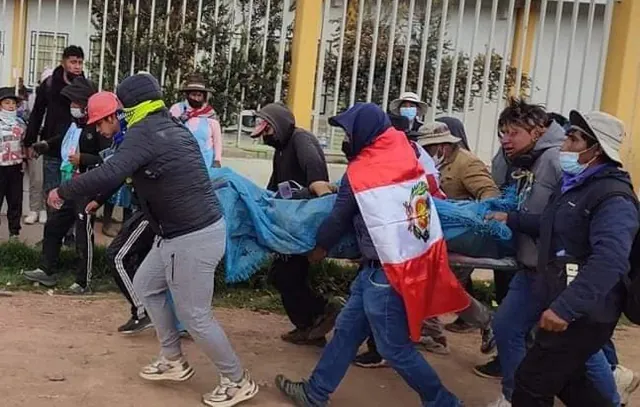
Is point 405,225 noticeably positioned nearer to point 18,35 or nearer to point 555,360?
point 555,360

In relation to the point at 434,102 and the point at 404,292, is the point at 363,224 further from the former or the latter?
the point at 434,102

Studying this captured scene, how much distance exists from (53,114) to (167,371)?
377 centimetres

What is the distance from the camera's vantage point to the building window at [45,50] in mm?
8406

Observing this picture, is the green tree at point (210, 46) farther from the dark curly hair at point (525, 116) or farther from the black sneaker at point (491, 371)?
the dark curly hair at point (525, 116)

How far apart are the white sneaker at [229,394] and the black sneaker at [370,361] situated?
3.42 feet

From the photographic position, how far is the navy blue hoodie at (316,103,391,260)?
450 cm

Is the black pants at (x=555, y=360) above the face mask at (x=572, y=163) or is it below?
below

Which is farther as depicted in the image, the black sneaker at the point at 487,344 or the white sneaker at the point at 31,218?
the white sneaker at the point at 31,218

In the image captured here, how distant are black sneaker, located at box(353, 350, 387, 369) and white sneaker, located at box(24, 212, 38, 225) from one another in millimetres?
4354

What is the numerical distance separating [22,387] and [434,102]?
465cm

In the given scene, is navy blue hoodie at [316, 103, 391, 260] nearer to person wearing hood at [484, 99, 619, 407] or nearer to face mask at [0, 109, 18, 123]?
person wearing hood at [484, 99, 619, 407]

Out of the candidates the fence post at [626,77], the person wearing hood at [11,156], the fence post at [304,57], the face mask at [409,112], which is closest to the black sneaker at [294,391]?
the face mask at [409,112]

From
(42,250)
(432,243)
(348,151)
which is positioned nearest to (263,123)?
(348,151)

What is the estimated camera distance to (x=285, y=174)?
224 inches
